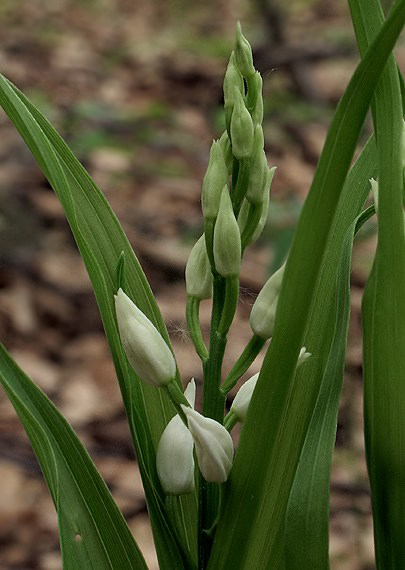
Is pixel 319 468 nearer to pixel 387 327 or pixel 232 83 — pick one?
pixel 387 327

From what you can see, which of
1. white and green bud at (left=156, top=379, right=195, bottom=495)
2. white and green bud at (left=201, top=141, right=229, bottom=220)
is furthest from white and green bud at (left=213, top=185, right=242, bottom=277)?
white and green bud at (left=156, top=379, right=195, bottom=495)

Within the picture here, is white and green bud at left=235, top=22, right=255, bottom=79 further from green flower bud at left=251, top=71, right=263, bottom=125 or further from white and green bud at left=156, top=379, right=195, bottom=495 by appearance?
white and green bud at left=156, top=379, right=195, bottom=495

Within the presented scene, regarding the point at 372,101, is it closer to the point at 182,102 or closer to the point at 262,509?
the point at 262,509

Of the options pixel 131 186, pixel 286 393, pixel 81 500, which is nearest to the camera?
pixel 286 393

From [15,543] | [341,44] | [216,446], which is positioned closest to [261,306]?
[216,446]

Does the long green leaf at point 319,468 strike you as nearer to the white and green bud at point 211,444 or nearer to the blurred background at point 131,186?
the white and green bud at point 211,444

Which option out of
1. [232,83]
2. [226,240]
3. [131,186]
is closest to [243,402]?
[226,240]
